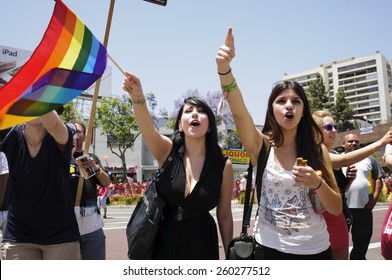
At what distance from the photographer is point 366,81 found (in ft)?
417

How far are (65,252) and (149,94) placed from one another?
38.1 meters

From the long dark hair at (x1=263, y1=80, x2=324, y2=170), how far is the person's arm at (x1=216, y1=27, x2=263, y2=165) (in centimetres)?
14

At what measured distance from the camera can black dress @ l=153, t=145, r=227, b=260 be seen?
274 centimetres

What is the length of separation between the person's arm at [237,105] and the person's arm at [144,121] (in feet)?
2.23

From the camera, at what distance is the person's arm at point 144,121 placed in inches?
115

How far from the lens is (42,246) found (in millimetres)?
2850

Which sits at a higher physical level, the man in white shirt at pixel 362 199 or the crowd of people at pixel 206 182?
the crowd of people at pixel 206 182

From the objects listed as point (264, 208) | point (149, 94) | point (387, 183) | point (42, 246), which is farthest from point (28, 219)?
point (149, 94)

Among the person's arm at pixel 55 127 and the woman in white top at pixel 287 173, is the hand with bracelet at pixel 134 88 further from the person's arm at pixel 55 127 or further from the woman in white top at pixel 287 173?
the woman in white top at pixel 287 173

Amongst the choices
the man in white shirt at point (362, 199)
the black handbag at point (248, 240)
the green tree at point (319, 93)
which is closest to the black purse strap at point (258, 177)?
the black handbag at point (248, 240)

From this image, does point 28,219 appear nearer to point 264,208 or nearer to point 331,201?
point 264,208

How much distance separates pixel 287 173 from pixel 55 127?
1.63 m

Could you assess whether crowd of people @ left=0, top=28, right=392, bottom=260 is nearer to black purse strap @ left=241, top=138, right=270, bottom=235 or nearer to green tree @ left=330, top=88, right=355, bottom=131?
black purse strap @ left=241, top=138, right=270, bottom=235
